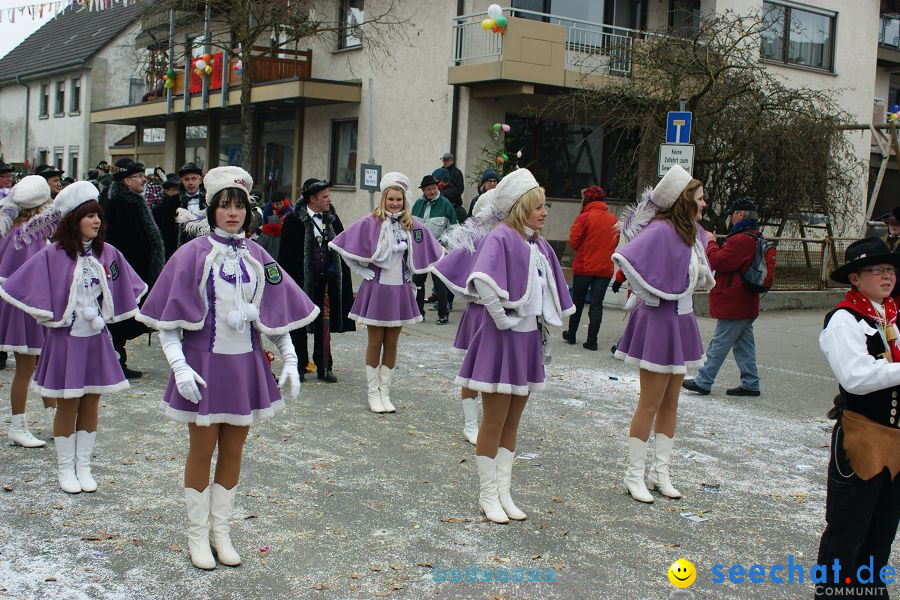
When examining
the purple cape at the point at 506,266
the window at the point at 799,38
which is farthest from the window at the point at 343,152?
the purple cape at the point at 506,266

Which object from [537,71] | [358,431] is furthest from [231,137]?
[358,431]

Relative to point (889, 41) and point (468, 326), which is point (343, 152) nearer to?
point (889, 41)

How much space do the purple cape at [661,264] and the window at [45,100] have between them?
44.1 meters

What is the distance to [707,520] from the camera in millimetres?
5781

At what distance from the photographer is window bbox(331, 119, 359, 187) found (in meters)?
24.6

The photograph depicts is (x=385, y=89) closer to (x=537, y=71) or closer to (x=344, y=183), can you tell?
(x=344, y=183)

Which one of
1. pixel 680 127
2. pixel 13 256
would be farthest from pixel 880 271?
pixel 680 127

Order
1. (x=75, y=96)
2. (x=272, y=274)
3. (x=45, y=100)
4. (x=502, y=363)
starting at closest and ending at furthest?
(x=272, y=274) → (x=502, y=363) → (x=75, y=96) → (x=45, y=100)

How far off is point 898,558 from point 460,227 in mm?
3307

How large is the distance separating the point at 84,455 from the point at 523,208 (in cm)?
313

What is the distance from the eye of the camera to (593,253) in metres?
12.2

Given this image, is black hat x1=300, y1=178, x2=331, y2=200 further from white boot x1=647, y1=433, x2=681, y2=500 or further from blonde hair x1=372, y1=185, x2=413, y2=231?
white boot x1=647, y1=433, x2=681, y2=500

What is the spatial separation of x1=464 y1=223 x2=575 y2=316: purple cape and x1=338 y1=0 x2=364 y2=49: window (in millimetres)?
19157

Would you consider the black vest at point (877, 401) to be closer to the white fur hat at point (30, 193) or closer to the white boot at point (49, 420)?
the white boot at point (49, 420)
